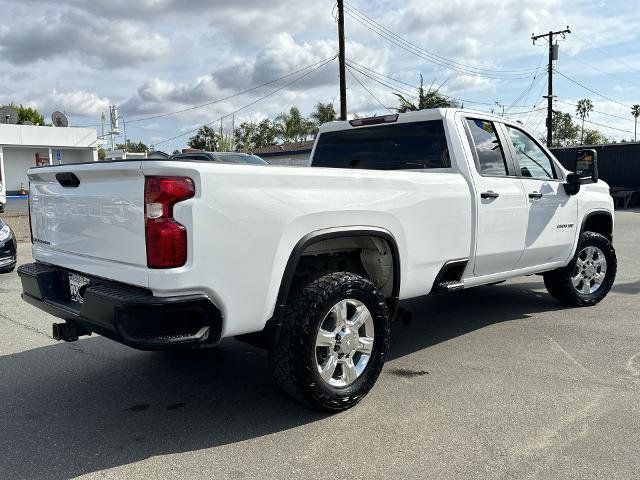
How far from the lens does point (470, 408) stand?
3.69 meters

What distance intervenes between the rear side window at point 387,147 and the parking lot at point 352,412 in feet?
5.16

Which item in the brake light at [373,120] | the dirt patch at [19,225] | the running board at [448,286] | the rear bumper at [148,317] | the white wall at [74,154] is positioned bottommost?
the dirt patch at [19,225]

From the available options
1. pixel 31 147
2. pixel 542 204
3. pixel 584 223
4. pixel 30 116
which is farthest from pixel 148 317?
pixel 30 116

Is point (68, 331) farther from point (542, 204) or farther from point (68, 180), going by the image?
point (542, 204)

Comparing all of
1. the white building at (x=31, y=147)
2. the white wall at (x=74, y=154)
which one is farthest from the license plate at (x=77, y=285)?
the white wall at (x=74, y=154)

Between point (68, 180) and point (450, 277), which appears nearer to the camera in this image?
point (68, 180)

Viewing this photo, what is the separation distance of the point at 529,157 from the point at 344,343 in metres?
2.91

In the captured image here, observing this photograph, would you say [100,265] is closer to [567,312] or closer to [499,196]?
[499,196]

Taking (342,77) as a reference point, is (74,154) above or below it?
below

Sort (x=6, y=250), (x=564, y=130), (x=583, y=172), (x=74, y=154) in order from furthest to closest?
1. (x=564, y=130)
2. (x=74, y=154)
3. (x=6, y=250)
4. (x=583, y=172)

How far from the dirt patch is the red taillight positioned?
1157 centimetres

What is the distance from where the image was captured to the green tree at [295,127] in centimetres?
4369

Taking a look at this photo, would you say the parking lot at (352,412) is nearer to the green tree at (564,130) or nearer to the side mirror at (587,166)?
the side mirror at (587,166)

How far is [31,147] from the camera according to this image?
38.5 metres
